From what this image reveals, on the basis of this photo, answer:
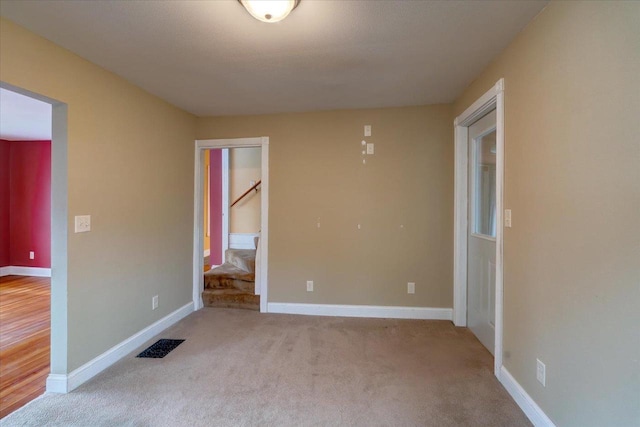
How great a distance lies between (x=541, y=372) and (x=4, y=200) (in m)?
7.48

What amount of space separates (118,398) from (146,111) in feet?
7.80

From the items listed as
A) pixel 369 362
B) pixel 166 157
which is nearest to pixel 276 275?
pixel 369 362

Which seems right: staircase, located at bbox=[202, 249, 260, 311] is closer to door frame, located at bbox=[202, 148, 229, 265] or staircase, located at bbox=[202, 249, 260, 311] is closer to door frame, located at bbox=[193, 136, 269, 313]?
door frame, located at bbox=[193, 136, 269, 313]

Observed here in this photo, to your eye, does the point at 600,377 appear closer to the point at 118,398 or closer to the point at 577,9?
Result: the point at 577,9

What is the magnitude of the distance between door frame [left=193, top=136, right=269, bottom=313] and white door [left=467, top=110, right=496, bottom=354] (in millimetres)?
2234

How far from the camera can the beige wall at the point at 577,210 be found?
113 centimetres

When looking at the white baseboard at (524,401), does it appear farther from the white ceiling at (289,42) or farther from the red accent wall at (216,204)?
the red accent wall at (216,204)

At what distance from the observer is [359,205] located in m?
3.41

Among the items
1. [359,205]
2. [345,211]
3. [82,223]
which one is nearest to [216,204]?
[345,211]

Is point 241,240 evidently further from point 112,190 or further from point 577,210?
point 577,210

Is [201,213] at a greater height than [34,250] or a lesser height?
greater

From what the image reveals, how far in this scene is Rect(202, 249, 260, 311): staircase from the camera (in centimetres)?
367

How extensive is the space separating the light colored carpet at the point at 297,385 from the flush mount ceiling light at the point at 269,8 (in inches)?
90.3

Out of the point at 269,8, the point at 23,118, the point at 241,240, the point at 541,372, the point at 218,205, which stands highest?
the point at 23,118
